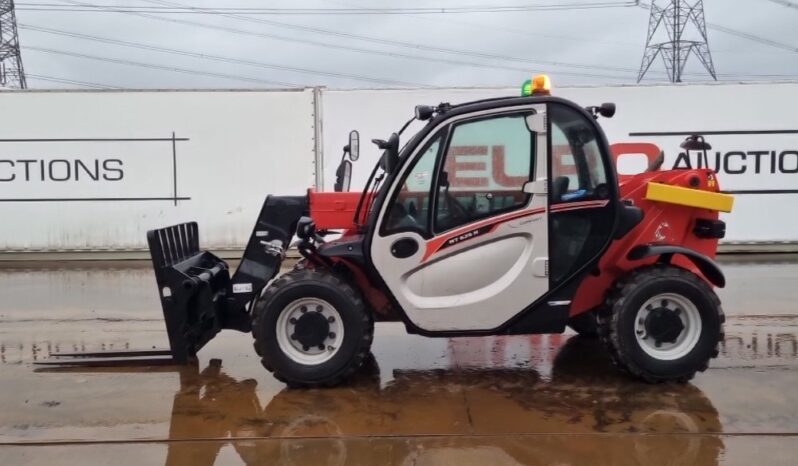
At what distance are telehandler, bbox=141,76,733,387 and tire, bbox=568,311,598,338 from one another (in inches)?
15.8

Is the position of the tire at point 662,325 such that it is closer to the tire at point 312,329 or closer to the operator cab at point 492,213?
the operator cab at point 492,213

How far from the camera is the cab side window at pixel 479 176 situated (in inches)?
183

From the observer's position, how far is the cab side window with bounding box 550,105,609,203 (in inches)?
184

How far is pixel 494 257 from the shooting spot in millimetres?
4676

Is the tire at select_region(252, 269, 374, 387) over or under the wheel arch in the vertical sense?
under

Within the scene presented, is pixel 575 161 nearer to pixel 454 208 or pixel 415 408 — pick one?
pixel 454 208

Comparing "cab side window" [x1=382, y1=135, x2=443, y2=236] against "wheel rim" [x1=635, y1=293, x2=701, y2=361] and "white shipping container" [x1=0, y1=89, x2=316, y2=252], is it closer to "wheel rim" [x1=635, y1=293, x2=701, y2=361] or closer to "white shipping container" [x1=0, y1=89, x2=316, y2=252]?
"wheel rim" [x1=635, y1=293, x2=701, y2=361]

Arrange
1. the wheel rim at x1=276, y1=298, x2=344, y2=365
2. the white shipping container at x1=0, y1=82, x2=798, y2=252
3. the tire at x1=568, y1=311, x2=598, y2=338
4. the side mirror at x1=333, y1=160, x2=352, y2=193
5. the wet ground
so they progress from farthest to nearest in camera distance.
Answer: the white shipping container at x1=0, y1=82, x2=798, y2=252 < the side mirror at x1=333, y1=160, x2=352, y2=193 < the tire at x1=568, y1=311, x2=598, y2=338 < the wheel rim at x1=276, y1=298, x2=344, y2=365 < the wet ground

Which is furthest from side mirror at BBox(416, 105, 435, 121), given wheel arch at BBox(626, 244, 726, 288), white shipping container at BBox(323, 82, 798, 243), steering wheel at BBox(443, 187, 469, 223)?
white shipping container at BBox(323, 82, 798, 243)

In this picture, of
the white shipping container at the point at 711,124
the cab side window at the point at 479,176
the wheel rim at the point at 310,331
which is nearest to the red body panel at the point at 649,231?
the cab side window at the point at 479,176

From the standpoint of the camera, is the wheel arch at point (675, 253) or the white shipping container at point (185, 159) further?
the white shipping container at point (185, 159)

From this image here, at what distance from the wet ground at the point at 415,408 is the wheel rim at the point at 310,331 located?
0.27 m

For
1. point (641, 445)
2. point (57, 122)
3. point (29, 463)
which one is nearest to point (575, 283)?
point (641, 445)

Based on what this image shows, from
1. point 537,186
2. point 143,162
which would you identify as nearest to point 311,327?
point 537,186
